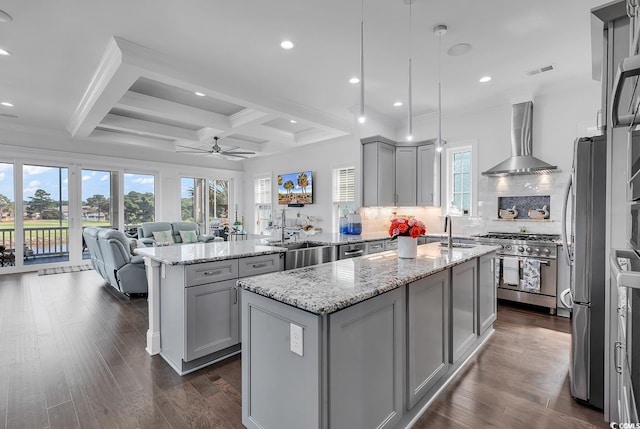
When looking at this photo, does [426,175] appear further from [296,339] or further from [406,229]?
[296,339]

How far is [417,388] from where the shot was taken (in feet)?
6.44

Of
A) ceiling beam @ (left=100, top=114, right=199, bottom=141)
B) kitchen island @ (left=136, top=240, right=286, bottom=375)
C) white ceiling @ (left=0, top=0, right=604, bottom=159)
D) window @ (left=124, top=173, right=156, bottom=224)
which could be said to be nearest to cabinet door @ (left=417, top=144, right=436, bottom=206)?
white ceiling @ (left=0, top=0, right=604, bottom=159)

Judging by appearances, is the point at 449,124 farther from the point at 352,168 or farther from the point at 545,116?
the point at 352,168

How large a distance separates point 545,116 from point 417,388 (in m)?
4.38

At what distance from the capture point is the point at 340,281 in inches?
68.9

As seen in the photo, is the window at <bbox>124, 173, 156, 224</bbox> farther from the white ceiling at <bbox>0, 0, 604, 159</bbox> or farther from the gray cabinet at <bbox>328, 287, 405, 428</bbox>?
the gray cabinet at <bbox>328, 287, 405, 428</bbox>

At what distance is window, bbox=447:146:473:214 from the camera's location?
5.20 m

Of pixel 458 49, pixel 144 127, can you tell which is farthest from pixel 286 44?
pixel 144 127

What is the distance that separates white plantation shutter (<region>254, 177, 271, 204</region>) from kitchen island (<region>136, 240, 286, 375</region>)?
5.62m

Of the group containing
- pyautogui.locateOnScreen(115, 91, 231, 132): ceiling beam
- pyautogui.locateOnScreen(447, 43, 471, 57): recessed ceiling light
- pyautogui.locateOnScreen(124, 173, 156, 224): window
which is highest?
pyautogui.locateOnScreen(447, 43, 471, 57): recessed ceiling light

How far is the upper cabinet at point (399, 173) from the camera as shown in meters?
5.26

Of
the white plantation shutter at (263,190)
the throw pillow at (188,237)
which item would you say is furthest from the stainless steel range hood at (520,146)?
the throw pillow at (188,237)

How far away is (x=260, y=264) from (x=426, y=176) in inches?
141

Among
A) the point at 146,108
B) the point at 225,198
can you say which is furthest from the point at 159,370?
the point at 225,198
